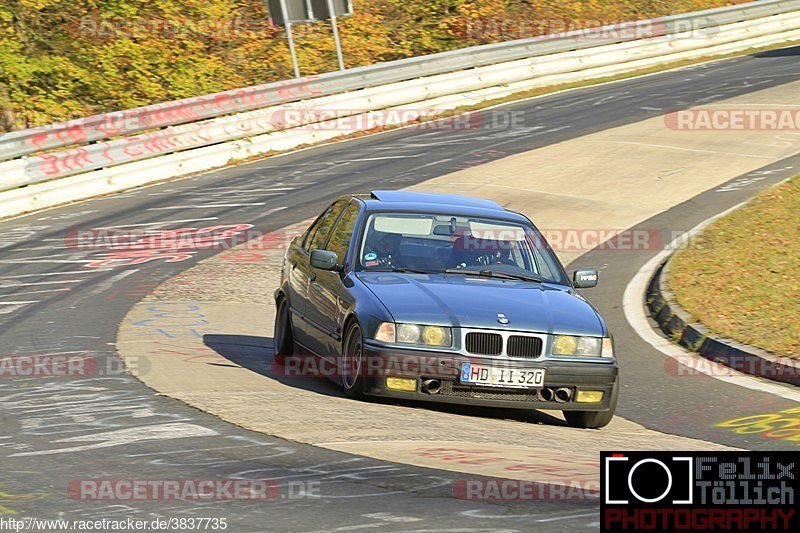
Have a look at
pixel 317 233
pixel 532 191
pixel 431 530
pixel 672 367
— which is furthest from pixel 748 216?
pixel 431 530

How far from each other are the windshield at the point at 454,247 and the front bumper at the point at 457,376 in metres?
1.20

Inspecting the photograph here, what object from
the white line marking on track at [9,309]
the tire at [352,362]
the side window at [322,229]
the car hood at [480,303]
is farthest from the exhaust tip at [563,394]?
the white line marking on track at [9,309]

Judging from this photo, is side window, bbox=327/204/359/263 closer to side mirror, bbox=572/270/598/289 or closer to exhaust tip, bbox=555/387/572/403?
side mirror, bbox=572/270/598/289

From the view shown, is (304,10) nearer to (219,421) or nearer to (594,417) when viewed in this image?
(594,417)

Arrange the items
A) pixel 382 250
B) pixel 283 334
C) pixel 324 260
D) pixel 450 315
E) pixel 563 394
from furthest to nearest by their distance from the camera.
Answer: pixel 283 334
pixel 382 250
pixel 324 260
pixel 563 394
pixel 450 315

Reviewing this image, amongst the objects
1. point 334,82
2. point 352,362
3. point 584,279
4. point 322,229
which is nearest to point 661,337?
point 584,279

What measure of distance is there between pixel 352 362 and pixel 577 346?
63.5 inches

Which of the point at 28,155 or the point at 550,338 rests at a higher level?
the point at 28,155

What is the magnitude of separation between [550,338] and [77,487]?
11.9ft

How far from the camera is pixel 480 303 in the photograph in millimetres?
8617

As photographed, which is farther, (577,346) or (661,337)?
(661,337)

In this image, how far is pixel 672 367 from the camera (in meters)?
11.1

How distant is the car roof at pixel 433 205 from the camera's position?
9.95 metres

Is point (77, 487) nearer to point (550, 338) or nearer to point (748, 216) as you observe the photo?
point (550, 338)
